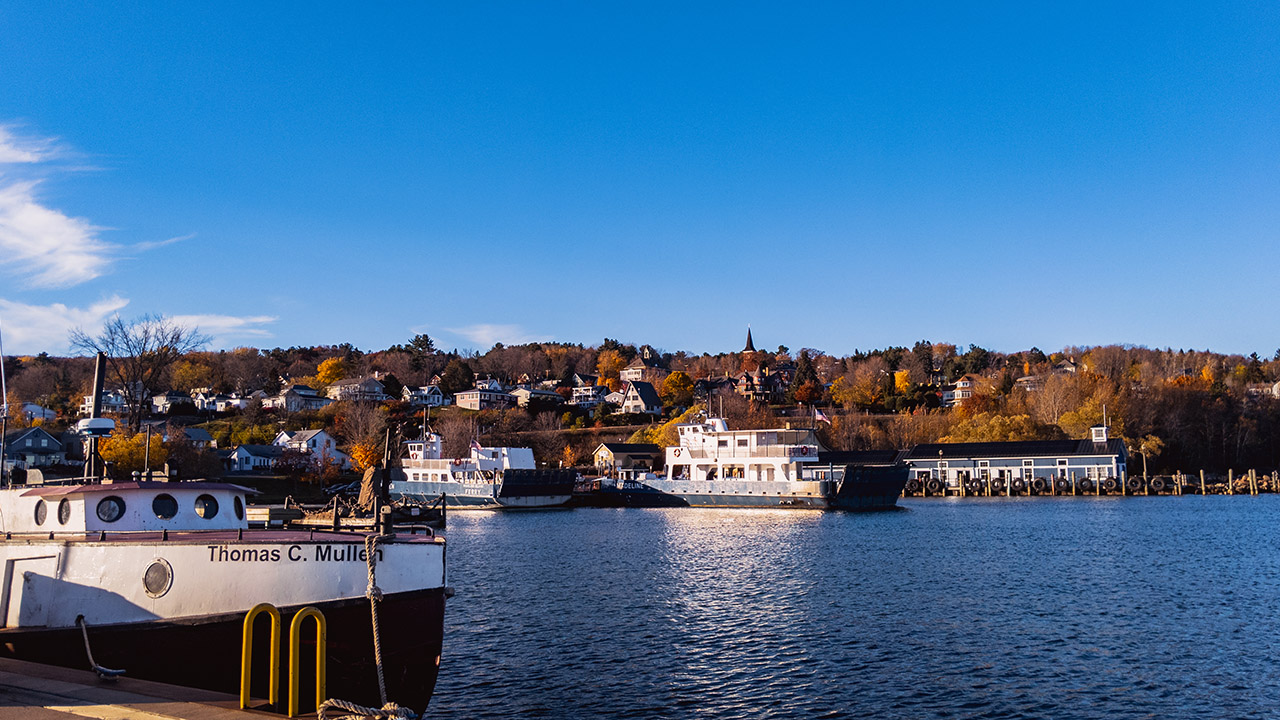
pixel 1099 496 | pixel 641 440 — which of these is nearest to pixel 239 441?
pixel 641 440

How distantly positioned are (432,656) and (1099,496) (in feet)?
282

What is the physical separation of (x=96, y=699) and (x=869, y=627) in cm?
1782

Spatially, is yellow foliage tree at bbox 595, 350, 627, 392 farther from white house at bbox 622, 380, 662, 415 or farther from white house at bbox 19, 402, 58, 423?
white house at bbox 19, 402, 58, 423

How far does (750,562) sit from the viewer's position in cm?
3759

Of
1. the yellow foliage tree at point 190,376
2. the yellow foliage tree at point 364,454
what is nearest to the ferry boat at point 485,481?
the yellow foliage tree at point 364,454

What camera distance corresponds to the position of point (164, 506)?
16.1 metres

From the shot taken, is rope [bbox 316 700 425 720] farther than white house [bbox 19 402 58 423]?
No

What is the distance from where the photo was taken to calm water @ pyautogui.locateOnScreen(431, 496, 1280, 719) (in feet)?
55.5

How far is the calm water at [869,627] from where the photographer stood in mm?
16906

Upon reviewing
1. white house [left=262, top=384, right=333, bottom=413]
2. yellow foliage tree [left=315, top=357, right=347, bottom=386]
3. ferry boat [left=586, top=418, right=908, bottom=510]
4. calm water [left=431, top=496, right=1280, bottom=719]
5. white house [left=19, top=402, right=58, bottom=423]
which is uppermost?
yellow foliage tree [left=315, top=357, right=347, bottom=386]

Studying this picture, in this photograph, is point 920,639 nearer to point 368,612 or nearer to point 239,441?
point 368,612

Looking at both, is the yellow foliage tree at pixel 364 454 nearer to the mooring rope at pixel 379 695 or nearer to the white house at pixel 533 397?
the white house at pixel 533 397

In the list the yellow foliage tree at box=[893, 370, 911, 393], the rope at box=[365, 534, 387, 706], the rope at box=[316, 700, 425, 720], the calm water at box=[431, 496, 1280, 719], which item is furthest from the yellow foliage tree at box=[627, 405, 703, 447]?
the rope at box=[316, 700, 425, 720]

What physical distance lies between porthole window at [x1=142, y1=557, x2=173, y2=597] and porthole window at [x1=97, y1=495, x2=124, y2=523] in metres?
2.47
